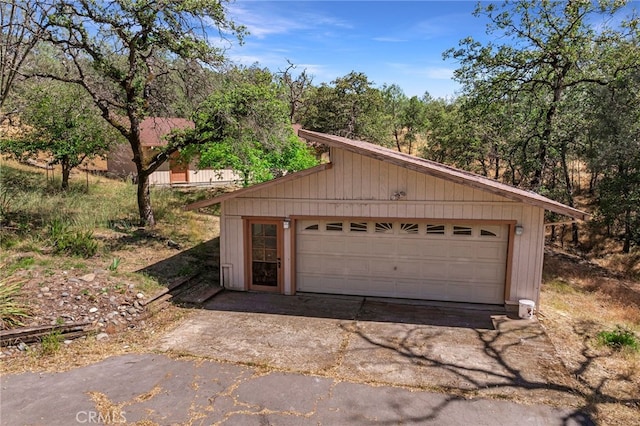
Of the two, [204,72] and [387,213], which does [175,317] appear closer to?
[387,213]

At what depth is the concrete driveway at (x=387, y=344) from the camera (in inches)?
239

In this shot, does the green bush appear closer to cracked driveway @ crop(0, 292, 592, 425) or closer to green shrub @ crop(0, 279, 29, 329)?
green shrub @ crop(0, 279, 29, 329)

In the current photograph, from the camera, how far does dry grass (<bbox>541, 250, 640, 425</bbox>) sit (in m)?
5.57

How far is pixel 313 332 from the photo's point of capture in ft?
26.0

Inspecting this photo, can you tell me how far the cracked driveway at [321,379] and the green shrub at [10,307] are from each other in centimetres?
142

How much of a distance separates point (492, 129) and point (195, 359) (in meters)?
15.0

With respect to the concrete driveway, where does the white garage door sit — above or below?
above

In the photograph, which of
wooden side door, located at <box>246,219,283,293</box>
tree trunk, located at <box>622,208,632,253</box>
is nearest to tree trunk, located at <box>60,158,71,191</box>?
wooden side door, located at <box>246,219,283,293</box>

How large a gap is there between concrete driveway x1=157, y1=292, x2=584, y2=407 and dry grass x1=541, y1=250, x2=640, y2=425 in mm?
290

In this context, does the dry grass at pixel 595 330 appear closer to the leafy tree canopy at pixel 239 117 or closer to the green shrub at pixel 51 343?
the green shrub at pixel 51 343

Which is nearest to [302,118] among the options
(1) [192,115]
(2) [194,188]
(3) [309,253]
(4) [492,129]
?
(2) [194,188]

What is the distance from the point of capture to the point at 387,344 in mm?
7328

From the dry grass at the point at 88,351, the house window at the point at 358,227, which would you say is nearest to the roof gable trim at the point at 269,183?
the house window at the point at 358,227

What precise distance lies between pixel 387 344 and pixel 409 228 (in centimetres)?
309
